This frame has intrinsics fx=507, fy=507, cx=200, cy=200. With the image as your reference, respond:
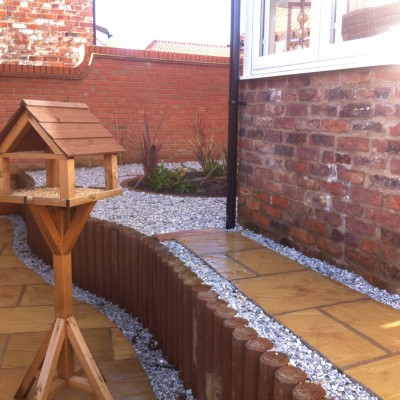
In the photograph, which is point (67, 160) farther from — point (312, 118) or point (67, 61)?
point (67, 61)

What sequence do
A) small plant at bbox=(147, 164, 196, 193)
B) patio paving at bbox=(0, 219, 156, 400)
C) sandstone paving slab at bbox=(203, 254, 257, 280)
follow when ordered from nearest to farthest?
patio paving at bbox=(0, 219, 156, 400) → sandstone paving slab at bbox=(203, 254, 257, 280) → small plant at bbox=(147, 164, 196, 193)

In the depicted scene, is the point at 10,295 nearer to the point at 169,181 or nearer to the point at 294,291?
the point at 294,291

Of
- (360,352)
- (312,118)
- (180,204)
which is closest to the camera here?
(360,352)

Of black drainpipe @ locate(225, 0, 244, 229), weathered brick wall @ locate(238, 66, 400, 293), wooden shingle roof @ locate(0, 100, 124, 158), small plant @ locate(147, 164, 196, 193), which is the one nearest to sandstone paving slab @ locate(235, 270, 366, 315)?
weathered brick wall @ locate(238, 66, 400, 293)

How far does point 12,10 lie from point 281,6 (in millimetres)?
6828

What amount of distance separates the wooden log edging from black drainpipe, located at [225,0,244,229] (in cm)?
71

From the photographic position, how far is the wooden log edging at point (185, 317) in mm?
1703

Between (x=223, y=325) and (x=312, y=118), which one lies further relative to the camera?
(x=312, y=118)

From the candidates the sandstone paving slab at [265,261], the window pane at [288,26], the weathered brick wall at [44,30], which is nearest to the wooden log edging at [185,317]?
the sandstone paving slab at [265,261]

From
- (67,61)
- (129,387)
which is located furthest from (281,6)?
(67,61)

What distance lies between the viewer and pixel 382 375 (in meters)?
1.62

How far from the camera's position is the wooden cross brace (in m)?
2.16

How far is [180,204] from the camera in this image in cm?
479

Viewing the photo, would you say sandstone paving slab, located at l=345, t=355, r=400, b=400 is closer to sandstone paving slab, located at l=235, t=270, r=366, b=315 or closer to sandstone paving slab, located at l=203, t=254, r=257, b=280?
sandstone paving slab, located at l=235, t=270, r=366, b=315
